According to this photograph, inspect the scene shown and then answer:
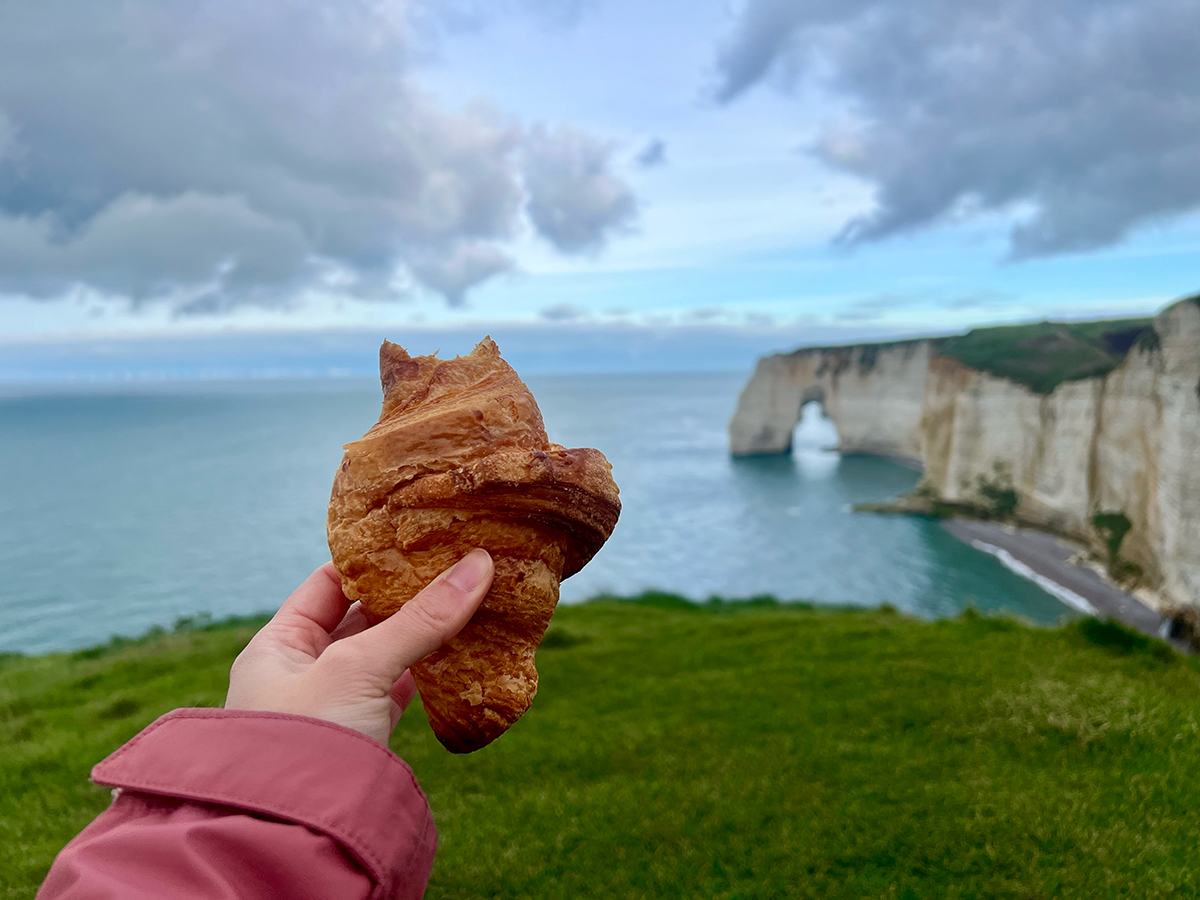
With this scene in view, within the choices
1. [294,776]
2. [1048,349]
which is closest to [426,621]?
[294,776]

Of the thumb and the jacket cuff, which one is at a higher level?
the thumb

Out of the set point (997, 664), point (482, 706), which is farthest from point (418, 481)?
point (997, 664)

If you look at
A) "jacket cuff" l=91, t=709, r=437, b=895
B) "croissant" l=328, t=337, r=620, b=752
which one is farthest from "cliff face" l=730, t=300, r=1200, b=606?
"jacket cuff" l=91, t=709, r=437, b=895

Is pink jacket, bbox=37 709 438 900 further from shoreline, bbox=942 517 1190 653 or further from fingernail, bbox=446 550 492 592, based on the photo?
shoreline, bbox=942 517 1190 653

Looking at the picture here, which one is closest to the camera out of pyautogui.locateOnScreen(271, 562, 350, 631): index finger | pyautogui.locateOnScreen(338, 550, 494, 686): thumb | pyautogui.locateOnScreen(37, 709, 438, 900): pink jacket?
pyautogui.locateOnScreen(37, 709, 438, 900): pink jacket

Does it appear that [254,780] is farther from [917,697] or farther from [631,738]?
[917,697]

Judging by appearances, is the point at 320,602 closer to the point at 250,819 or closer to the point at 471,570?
the point at 471,570

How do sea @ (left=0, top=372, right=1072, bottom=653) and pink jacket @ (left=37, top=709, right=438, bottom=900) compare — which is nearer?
pink jacket @ (left=37, top=709, right=438, bottom=900)
